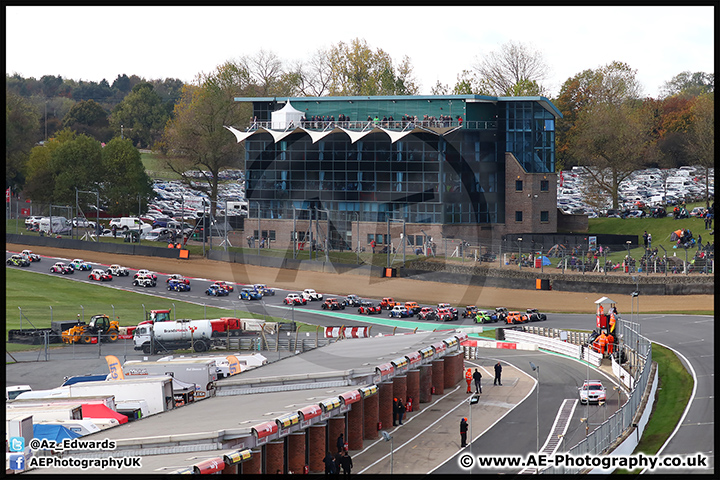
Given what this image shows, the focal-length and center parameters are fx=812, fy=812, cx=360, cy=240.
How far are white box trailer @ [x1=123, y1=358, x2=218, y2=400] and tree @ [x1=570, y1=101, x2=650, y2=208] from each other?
7837 centimetres

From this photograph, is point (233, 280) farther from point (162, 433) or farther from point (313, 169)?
point (162, 433)

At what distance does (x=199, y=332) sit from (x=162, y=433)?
96.0ft

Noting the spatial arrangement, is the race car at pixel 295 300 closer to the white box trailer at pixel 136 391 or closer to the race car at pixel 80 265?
the race car at pixel 80 265

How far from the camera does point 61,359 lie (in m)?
51.9

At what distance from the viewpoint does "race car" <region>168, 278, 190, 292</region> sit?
252 ft

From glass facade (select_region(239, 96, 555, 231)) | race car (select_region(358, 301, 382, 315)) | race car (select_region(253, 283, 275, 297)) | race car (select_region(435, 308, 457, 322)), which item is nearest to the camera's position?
race car (select_region(435, 308, 457, 322))

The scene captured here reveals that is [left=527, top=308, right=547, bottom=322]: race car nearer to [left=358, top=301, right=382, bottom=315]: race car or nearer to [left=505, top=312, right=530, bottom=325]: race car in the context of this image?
[left=505, top=312, right=530, bottom=325]: race car

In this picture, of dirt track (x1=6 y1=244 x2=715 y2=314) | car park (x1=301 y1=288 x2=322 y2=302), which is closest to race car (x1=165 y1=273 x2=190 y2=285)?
dirt track (x1=6 y1=244 x2=715 y2=314)

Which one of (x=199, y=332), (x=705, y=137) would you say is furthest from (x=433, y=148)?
(x=199, y=332)

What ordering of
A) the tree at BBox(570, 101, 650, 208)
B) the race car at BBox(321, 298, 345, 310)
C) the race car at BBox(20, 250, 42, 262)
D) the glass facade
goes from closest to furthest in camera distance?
the race car at BBox(321, 298, 345, 310)
the race car at BBox(20, 250, 42, 262)
the glass facade
the tree at BBox(570, 101, 650, 208)

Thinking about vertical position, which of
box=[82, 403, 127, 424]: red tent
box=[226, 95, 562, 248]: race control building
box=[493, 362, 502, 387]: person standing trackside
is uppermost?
box=[226, 95, 562, 248]: race control building

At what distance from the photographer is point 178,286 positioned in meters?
76.8

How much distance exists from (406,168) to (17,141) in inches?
2477

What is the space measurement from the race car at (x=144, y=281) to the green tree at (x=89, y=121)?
106m
